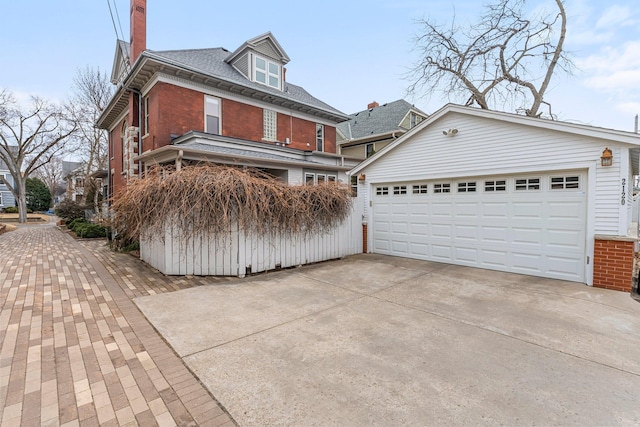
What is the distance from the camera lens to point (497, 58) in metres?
16.0

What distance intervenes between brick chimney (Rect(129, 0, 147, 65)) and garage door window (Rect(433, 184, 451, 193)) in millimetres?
14118

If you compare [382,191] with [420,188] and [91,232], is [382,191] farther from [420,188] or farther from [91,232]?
[91,232]

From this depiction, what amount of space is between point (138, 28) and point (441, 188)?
15.1 meters

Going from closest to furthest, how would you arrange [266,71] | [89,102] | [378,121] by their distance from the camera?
[266,71] < [89,102] < [378,121]

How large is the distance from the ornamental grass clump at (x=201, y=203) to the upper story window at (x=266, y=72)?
10.1m

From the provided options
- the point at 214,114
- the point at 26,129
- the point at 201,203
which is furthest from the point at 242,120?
the point at 26,129

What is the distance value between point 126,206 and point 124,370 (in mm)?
4467

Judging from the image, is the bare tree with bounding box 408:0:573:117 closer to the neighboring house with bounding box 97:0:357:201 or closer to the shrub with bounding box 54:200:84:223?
the neighboring house with bounding box 97:0:357:201

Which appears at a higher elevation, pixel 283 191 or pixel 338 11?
pixel 338 11

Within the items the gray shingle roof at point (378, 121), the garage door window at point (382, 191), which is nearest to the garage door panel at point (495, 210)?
the garage door window at point (382, 191)

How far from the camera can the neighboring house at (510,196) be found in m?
5.75

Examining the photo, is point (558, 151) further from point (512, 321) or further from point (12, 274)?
point (12, 274)

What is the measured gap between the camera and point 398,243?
904 cm

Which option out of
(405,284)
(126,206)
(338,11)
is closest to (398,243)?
(405,284)
